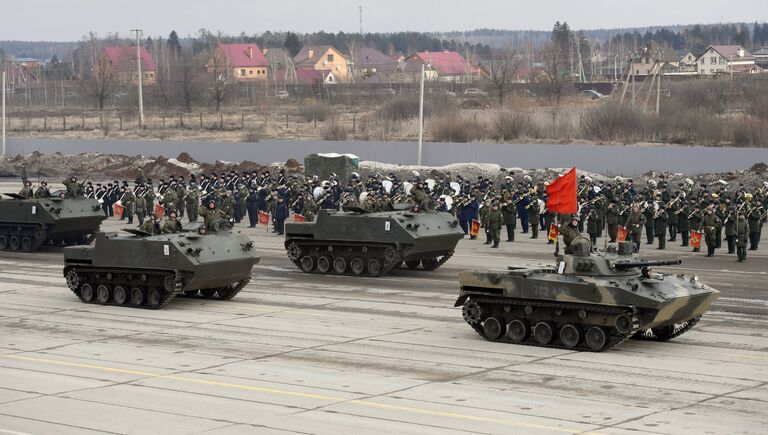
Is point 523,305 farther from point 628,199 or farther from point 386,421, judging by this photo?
point 628,199

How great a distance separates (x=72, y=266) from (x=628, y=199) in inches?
766

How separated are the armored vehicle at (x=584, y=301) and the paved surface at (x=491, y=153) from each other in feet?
101

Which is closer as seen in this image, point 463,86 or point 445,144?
point 445,144

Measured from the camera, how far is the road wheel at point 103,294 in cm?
2564

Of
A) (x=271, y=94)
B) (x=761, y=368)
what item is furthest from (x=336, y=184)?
(x=271, y=94)

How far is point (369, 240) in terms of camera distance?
29.2 metres

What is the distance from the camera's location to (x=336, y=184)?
42000 millimetres

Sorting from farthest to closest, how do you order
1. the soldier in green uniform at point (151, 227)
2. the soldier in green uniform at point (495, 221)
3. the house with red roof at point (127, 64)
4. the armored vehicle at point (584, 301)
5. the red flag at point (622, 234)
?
the house with red roof at point (127, 64), the soldier in green uniform at point (495, 221), the red flag at point (622, 234), the soldier in green uniform at point (151, 227), the armored vehicle at point (584, 301)

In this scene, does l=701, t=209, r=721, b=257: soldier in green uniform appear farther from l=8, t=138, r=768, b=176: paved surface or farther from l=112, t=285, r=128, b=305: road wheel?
l=8, t=138, r=768, b=176: paved surface

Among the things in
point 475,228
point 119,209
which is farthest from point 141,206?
point 475,228

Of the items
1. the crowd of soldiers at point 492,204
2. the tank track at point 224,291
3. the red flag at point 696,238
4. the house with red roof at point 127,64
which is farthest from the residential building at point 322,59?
the tank track at point 224,291

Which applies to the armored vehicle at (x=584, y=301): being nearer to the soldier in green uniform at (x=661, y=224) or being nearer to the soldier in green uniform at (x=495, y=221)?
the soldier in green uniform at (x=661, y=224)

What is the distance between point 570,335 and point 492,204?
15.4 m

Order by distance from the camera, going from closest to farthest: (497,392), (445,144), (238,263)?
(497,392)
(238,263)
(445,144)
